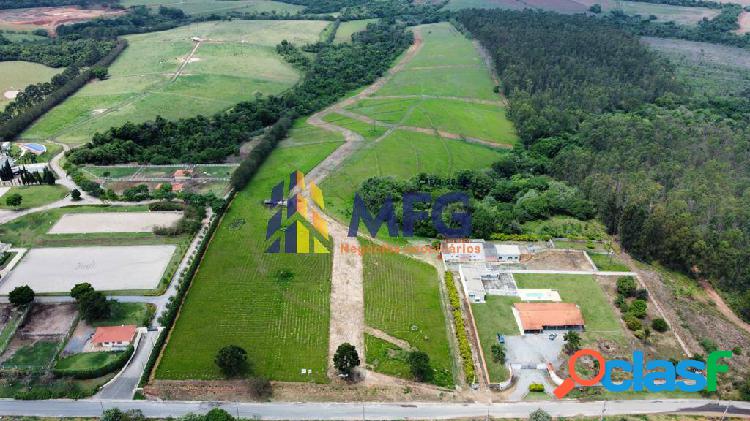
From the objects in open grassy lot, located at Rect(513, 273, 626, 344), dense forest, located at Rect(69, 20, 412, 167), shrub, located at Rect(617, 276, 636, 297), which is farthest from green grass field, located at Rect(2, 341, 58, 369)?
shrub, located at Rect(617, 276, 636, 297)

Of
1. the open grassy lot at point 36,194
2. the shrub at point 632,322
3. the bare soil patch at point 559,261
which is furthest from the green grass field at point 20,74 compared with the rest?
the shrub at point 632,322

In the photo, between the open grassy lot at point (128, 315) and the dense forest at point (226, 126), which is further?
the dense forest at point (226, 126)

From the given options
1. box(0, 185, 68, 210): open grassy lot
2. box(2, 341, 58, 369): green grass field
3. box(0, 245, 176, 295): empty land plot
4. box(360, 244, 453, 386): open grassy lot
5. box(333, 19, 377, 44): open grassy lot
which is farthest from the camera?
box(333, 19, 377, 44): open grassy lot

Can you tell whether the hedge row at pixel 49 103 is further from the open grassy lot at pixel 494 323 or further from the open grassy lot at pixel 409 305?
the open grassy lot at pixel 494 323

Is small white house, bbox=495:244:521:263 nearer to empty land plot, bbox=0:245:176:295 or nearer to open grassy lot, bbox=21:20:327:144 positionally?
empty land plot, bbox=0:245:176:295

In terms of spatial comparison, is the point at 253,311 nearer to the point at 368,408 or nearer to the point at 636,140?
the point at 368,408

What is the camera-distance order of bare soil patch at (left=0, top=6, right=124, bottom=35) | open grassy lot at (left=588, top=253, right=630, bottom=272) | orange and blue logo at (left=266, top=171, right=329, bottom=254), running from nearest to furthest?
open grassy lot at (left=588, top=253, right=630, bottom=272)
orange and blue logo at (left=266, top=171, right=329, bottom=254)
bare soil patch at (left=0, top=6, right=124, bottom=35)

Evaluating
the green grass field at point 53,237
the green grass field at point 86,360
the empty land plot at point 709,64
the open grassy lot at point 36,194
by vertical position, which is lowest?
the green grass field at point 86,360
